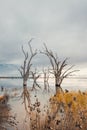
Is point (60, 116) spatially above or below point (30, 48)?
below

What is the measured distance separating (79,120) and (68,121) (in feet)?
1.33

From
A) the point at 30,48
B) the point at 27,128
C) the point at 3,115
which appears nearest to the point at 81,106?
the point at 27,128

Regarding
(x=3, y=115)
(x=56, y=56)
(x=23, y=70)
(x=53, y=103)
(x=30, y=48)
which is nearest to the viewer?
(x=53, y=103)

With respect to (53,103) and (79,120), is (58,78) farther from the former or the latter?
(79,120)

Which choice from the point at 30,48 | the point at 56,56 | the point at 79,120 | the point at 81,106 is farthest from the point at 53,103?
the point at 30,48

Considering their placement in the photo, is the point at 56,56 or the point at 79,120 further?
the point at 56,56

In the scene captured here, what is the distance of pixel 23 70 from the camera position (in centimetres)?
4872

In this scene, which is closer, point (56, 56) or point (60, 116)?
point (60, 116)

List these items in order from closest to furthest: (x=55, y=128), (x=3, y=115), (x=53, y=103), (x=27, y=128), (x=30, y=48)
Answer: (x=55, y=128), (x=27, y=128), (x=53, y=103), (x=3, y=115), (x=30, y=48)

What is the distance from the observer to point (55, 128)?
14273 mm

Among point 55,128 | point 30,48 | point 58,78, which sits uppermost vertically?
point 30,48

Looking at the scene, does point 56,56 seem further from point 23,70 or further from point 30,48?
point 23,70

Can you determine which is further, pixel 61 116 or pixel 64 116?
pixel 61 116

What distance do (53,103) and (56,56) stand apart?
22397 mm
